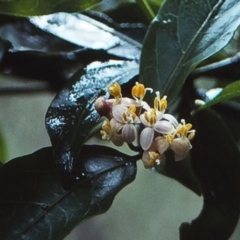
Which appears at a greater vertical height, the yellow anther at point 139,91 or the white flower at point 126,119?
the yellow anther at point 139,91

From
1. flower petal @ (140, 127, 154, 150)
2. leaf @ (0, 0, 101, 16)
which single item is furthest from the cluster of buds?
leaf @ (0, 0, 101, 16)

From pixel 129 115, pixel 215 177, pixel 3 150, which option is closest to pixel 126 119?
pixel 129 115

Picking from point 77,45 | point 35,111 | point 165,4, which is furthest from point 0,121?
point 165,4

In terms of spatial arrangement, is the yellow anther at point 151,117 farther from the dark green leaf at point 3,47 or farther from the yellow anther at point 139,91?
the dark green leaf at point 3,47

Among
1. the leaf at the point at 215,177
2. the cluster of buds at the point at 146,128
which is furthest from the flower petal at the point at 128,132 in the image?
the leaf at the point at 215,177

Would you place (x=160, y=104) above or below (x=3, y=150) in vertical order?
above

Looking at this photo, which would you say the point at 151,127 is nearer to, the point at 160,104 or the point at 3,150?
the point at 160,104
